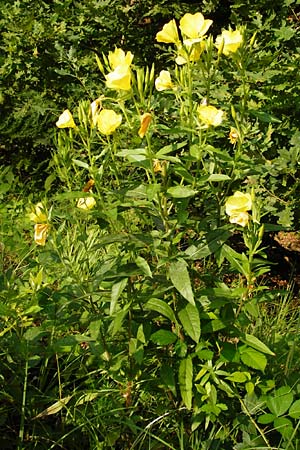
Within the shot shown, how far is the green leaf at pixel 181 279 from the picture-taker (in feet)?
5.61

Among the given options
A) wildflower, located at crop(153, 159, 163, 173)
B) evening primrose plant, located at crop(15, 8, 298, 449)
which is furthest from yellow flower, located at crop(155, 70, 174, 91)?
wildflower, located at crop(153, 159, 163, 173)

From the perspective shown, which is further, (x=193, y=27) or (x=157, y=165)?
(x=157, y=165)

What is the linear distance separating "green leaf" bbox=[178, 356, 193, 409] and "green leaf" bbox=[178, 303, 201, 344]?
5.0 inches

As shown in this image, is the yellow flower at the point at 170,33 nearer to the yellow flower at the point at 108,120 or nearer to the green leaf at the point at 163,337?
the yellow flower at the point at 108,120

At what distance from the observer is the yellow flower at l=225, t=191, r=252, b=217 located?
1777mm

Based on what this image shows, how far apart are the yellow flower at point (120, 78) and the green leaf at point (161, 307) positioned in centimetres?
63

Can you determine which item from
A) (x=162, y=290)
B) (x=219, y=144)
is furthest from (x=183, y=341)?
(x=219, y=144)

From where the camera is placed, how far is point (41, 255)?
2.07 meters

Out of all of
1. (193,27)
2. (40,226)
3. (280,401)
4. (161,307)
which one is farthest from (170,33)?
(280,401)

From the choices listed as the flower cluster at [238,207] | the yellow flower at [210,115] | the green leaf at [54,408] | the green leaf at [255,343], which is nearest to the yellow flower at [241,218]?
the flower cluster at [238,207]

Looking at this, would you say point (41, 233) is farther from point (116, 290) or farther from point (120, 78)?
point (120, 78)

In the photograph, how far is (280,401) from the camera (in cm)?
190

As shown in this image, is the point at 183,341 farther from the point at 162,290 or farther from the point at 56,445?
the point at 56,445

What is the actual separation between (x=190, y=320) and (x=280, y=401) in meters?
0.38
